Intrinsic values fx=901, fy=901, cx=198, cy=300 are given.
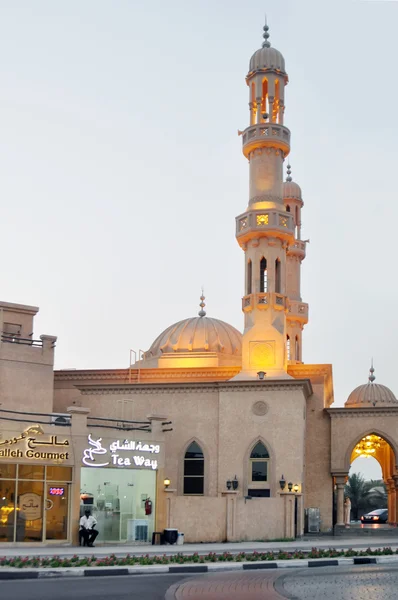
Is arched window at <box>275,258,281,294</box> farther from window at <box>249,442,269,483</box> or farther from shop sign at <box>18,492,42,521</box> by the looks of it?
shop sign at <box>18,492,42,521</box>

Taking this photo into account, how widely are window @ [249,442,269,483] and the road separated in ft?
61.0

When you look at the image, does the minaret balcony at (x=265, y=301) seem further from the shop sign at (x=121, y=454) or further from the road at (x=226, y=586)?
the road at (x=226, y=586)

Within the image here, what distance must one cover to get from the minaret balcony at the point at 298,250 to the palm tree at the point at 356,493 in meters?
25.0

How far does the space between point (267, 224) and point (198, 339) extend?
26.9ft

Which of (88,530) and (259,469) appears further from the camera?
(259,469)

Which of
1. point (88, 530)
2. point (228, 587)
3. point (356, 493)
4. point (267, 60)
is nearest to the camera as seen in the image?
point (228, 587)

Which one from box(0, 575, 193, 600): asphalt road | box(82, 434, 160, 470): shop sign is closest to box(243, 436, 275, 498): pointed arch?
box(82, 434, 160, 470): shop sign

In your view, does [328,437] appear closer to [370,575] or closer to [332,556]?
[332,556]

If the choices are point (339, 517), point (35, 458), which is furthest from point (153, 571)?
point (339, 517)

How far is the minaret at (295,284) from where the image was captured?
175ft

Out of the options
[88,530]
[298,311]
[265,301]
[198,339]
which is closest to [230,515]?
[88,530]

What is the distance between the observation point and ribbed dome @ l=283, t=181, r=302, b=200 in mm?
55031

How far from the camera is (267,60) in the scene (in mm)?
42906

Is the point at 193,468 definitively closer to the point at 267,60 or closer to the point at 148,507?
the point at 148,507
